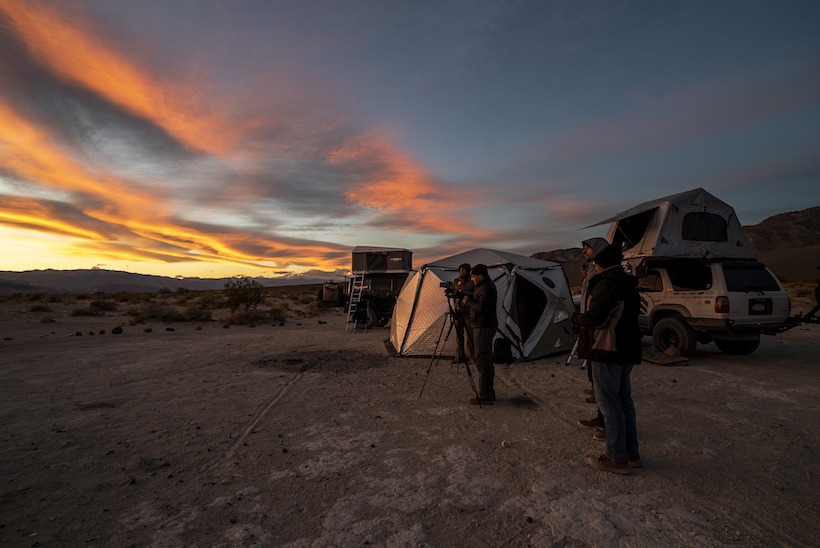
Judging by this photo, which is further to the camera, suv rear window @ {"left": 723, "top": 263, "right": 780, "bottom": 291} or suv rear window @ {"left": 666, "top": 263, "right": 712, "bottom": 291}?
suv rear window @ {"left": 666, "top": 263, "right": 712, "bottom": 291}

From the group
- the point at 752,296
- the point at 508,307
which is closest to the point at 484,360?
the point at 508,307

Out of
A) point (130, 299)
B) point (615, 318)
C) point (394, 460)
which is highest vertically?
point (130, 299)

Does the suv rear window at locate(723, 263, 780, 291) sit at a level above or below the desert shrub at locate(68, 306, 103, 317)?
above

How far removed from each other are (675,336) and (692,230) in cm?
250

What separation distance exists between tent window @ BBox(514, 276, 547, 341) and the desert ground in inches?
93.3

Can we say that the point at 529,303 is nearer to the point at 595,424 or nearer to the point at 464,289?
the point at 464,289

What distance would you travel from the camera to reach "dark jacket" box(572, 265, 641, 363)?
3.99 m

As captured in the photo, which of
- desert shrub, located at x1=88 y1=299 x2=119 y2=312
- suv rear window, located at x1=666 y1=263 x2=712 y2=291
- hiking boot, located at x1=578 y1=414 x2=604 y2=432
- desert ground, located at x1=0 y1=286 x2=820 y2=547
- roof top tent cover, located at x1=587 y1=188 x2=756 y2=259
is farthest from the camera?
desert shrub, located at x1=88 y1=299 x2=119 y2=312

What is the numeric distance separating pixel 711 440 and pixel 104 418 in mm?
7885

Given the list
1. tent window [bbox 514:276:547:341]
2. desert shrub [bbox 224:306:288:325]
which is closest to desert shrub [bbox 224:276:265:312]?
desert shrub [bbox 224:306:288:325]

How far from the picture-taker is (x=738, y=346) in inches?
399

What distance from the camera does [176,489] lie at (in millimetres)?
3965

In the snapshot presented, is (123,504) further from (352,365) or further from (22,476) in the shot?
(352,365)

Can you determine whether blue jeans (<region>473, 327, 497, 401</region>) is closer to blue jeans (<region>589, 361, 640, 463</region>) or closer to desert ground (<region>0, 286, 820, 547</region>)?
desert ground (<region>0, 286, 820, 547</region>)
